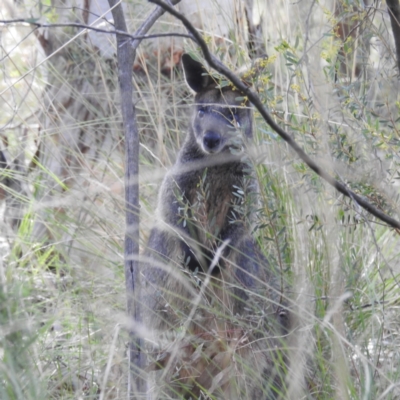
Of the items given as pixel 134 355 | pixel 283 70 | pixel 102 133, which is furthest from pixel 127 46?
pixel 102 133

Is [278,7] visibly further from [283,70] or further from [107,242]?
[107,242]

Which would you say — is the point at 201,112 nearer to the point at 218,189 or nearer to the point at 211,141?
the point at 211,141

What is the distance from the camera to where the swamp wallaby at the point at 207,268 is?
3225 millimetres

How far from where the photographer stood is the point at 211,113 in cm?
411

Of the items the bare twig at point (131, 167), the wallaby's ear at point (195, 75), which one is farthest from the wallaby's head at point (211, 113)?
the bare twig at point (131, 167)

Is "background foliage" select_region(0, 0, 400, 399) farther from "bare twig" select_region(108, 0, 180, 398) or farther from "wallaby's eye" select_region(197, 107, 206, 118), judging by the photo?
"wallaby's eye" select_region(197, 107, 206, 118)

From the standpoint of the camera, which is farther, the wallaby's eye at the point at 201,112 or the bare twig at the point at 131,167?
the wallaby's eye at the point at 201,112

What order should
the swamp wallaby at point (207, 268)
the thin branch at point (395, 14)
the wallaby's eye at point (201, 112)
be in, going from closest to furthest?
the thin branch at point (395, 14), the swamp wallaby at point (207, 268), the wallaby's eye at point (201, 112)

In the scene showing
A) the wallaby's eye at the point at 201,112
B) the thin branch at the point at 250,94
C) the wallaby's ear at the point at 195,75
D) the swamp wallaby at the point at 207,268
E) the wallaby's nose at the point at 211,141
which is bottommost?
the swamp wallaby at the point at 207,268

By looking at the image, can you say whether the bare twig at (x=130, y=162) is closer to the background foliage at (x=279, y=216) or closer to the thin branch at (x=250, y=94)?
the background foliage at (x=279, y=216)

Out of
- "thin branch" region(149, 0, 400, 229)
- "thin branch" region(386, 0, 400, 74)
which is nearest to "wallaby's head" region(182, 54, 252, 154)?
"thin branch" region(386, 0, 400, 74)

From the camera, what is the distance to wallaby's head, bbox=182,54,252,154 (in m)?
3.95

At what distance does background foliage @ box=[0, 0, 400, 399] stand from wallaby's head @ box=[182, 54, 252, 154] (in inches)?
7.0

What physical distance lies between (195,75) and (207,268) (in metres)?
1.15
